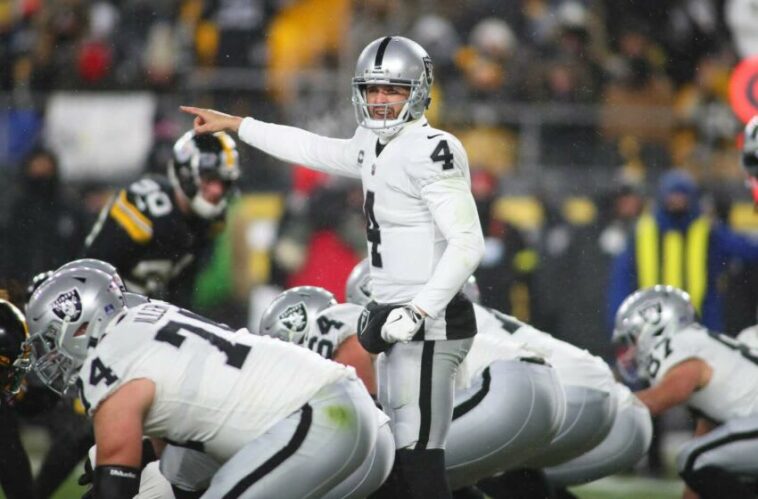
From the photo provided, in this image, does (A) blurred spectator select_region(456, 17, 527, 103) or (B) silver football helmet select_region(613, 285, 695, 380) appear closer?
(B) silver football helmet select_region(613, 285, 695, 380)

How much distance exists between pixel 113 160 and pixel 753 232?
407cm

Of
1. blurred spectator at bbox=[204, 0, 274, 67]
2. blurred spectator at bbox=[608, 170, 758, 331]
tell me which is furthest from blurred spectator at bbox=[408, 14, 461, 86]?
blurred spectator at bbox=[608, 170, 758, 331]

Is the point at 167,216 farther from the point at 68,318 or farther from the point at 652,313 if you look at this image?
the point at 68,318

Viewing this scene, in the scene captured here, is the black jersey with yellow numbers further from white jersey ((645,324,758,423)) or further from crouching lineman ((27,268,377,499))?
crouching lineman ((27,268,377,499))

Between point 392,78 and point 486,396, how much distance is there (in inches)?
46.0

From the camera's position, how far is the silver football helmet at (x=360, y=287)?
5.33 meters

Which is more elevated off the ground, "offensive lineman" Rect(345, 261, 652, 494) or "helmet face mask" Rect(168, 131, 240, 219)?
"helmet face mask" Rect(168, 131, 240, 219)

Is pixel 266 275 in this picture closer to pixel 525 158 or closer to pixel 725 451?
pixel 525 158

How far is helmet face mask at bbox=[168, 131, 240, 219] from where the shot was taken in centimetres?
626

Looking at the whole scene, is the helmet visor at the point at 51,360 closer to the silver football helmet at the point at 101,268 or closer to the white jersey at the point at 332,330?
the silver football helmet at the point at 101,268

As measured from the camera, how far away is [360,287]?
212 inches

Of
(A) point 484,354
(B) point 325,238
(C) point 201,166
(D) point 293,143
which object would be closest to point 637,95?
(B) point 325,238

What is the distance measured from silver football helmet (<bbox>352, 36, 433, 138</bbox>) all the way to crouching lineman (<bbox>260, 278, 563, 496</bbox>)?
76cm

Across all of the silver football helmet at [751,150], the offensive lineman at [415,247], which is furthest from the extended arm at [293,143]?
the silver football helmet at [751,150]
